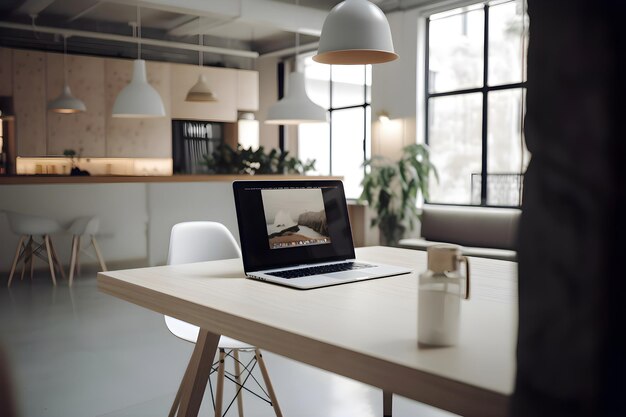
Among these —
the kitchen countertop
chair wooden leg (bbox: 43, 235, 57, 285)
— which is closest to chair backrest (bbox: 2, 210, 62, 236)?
chair wooden leg (bbox: 43, 235, 57, 285)

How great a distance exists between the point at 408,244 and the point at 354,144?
10.5 ft

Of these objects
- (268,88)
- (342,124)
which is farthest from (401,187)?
(268,88)

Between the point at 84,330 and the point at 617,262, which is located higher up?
the point at 617,262

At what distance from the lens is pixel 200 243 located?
2629 mm

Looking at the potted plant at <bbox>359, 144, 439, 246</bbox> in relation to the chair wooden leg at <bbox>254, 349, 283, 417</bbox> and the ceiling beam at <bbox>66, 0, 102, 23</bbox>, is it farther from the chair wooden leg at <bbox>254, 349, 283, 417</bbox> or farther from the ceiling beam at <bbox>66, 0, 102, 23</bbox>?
the chair wooden leg at <bbox>254, 349, 283, 417</bbox>

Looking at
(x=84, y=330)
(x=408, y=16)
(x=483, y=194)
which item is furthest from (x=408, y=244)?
(x=84, y=330)

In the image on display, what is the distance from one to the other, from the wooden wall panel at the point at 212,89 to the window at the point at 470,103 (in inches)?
139

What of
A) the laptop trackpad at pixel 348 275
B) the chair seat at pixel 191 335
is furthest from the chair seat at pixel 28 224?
the laptop trackpad at pixel 348 275

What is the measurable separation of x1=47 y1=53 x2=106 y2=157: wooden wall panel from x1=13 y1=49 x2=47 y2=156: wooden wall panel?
9cm

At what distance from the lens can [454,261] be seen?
3.42ft

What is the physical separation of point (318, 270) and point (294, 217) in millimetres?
213

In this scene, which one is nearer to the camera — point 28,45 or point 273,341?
point 273,341

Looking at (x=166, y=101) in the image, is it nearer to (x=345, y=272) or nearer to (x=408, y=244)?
(x=408, y=244)

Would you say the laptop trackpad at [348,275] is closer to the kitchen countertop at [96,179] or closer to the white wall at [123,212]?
the kitchen countertop at [96,179]
